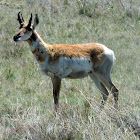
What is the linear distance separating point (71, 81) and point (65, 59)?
1649 mm

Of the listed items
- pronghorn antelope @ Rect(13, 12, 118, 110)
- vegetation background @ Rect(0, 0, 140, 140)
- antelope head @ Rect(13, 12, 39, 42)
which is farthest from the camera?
pronghorn antelope @ Rect(13, 12, 118, 110)

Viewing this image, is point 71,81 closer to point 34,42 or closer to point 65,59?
point 65,59

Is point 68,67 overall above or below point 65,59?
below

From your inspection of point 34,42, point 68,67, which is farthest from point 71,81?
point 34,42

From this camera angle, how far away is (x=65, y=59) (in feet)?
25.3

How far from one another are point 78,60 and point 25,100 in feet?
4.31

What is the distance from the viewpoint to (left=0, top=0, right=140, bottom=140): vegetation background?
5844mm

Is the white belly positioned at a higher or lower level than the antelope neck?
lower

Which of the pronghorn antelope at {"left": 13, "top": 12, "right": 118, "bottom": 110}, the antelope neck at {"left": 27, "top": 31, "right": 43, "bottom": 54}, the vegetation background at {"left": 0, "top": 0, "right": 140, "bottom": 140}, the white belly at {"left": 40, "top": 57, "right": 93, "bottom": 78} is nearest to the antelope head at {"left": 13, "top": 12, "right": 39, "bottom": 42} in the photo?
the pronghorn antelope at {"left": 13, "top": 12, "right": 118, "bottom": 110}

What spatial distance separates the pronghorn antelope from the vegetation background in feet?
1.41

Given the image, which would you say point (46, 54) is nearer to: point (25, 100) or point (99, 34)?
point (25, 100)

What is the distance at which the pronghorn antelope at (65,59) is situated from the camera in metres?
7.63

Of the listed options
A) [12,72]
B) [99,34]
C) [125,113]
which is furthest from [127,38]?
[125,113]

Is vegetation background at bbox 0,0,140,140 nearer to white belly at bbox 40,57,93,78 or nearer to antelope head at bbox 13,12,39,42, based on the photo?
white belly at bbox 40,57,93,78
